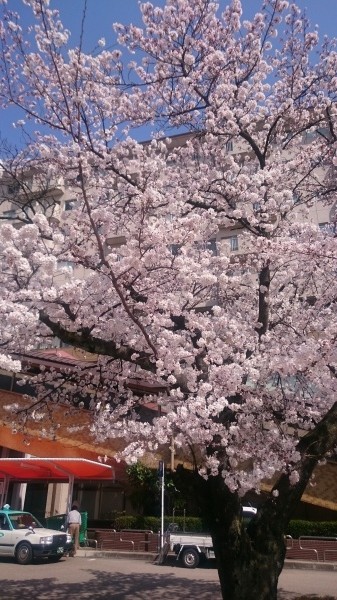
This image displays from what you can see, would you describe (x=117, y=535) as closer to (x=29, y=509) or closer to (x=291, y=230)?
(x=29, y=509)

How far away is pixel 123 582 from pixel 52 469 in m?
8.26

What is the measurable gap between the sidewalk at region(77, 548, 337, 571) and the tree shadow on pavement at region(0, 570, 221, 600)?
3578mm

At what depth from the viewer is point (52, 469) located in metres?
17.9

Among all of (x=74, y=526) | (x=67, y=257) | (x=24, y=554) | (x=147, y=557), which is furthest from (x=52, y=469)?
(x=67, y=257)

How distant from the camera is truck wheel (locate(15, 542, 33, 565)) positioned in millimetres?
13141

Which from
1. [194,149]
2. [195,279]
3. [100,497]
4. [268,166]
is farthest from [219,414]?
[100,497]

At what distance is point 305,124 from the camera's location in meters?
10.1

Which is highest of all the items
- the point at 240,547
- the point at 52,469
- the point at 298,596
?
the point at 52,469

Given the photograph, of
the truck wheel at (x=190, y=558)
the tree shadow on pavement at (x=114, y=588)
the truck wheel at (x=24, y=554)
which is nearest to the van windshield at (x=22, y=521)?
the truck wheel at (x=24, y=554)

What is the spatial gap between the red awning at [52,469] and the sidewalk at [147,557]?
7.99 ft

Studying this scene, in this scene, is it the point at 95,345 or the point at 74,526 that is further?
the point at 74,526

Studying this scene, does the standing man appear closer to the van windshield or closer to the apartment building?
the van windshield

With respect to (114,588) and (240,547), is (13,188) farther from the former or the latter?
(114,588)

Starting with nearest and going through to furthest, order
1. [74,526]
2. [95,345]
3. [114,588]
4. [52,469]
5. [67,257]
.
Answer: [95,345], [67,257], [114,588], [74,526], [52,469]
